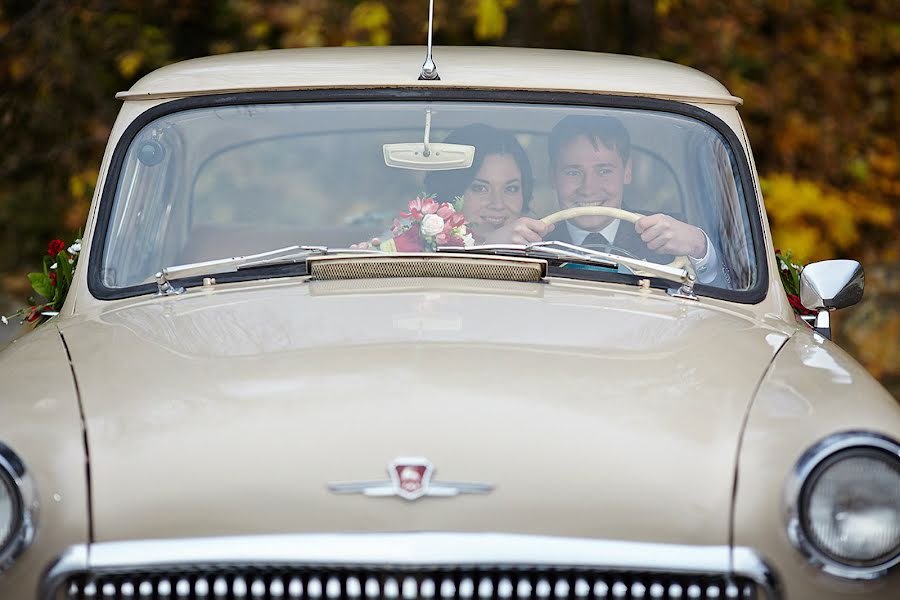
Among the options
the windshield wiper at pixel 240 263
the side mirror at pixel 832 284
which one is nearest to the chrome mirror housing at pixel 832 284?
the side mirror at pixel 832 284

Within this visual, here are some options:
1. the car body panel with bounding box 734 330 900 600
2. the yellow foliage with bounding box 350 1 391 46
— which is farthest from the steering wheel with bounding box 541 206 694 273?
the yellow foliage with bounding box 350 1 391 46

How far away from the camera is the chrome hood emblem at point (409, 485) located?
7.96 ft

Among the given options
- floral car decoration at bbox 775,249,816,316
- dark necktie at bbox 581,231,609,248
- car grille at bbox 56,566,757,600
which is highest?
dark necktie at bbox 581,231,609,248

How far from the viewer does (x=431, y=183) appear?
3791 mm

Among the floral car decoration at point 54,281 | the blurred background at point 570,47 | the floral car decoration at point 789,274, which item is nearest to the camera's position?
the floral car decoration at point 54,281

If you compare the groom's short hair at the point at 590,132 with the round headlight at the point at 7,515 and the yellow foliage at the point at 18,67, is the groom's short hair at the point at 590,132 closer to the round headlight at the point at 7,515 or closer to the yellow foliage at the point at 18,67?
the round headlight at the point at 7,515

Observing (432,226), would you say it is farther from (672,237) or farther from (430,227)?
(672,237)

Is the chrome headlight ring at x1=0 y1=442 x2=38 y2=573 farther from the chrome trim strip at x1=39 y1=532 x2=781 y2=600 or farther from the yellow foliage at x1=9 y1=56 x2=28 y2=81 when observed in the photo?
the yellow foliage at x1=9 y1=56 x2=28 y2=81

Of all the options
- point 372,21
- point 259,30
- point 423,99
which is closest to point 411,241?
point 423,99

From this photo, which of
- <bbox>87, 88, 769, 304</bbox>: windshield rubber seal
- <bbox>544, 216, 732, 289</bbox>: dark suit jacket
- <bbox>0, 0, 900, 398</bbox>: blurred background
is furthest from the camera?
<bbox>0, 0, 900, 398</bbox>: blurred background

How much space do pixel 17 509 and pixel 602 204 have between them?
6.33 ft

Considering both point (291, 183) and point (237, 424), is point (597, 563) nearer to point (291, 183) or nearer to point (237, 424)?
point (237, 424)

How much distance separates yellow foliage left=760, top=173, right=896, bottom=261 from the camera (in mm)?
10414

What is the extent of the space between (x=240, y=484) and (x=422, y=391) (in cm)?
39
